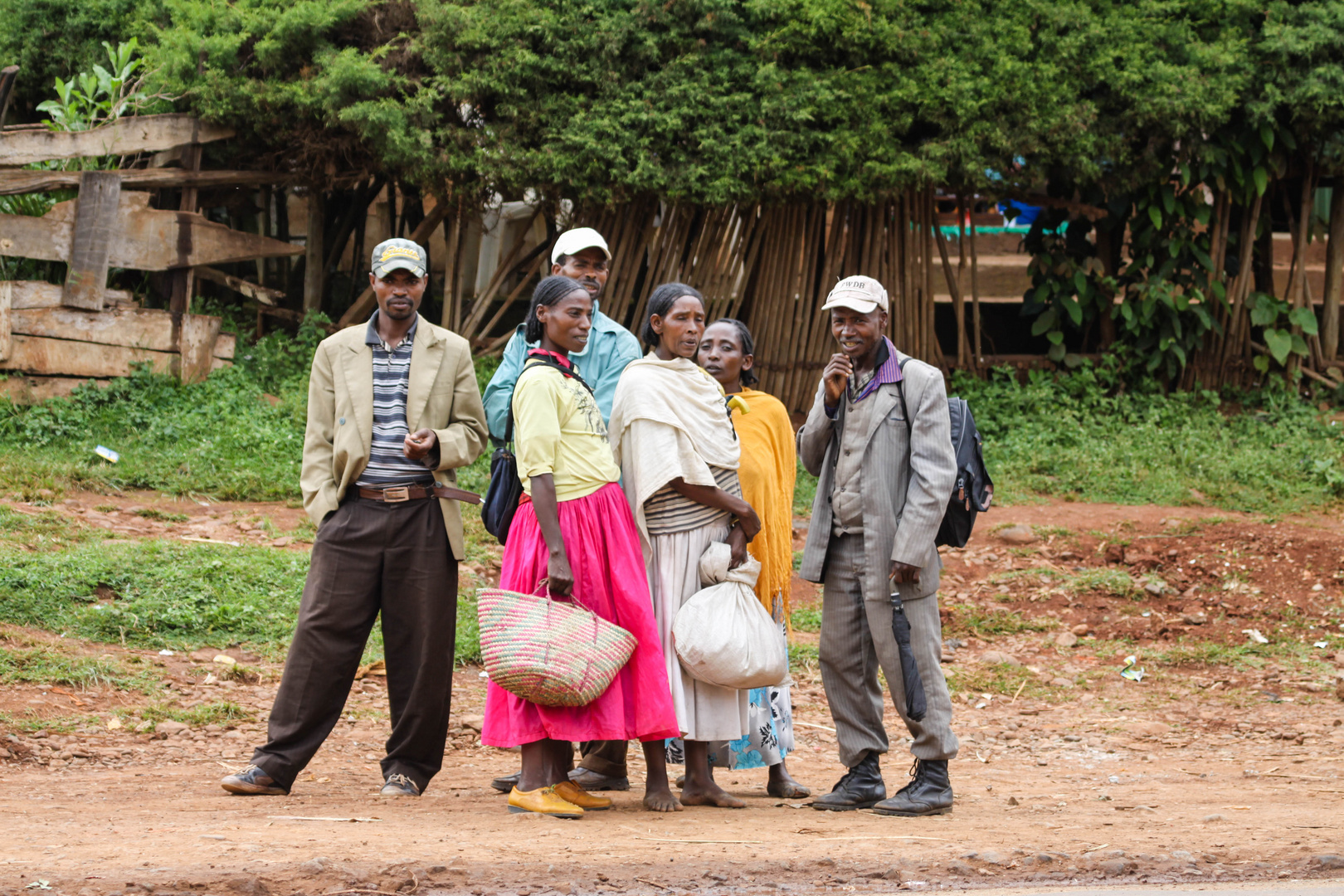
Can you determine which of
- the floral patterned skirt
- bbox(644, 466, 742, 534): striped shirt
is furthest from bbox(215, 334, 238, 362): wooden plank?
bbox(644, 466, 742, 534): striped shirt

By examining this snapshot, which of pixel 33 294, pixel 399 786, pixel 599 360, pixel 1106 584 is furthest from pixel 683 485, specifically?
pixel 33 294

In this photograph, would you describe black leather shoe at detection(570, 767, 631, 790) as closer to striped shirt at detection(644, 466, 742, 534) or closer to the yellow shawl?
the yellow shawl

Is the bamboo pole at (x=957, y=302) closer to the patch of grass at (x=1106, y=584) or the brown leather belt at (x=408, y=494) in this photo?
the patch of grass at (x=1106, y=584)

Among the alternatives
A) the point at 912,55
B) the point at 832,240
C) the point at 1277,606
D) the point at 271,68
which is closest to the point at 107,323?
the point at 271,68

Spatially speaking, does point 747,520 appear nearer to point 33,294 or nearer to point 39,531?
point 39,531

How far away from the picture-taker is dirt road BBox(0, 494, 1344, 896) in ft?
11.4

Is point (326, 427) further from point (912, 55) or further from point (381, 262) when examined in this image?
point (912, 55)

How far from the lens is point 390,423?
14.5 feet

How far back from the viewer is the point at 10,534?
23.0 feet

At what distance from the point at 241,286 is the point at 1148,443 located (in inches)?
291

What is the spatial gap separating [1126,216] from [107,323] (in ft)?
27.1

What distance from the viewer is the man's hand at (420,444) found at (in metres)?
4.30

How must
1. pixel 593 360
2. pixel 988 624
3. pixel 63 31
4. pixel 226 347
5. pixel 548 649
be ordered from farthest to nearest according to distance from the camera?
pixel 63 31 < pixel 226 347 < pixel 988 624 < pixel 593 360 < pixel 548 649

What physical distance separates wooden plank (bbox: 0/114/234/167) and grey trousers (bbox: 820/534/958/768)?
721 cm
